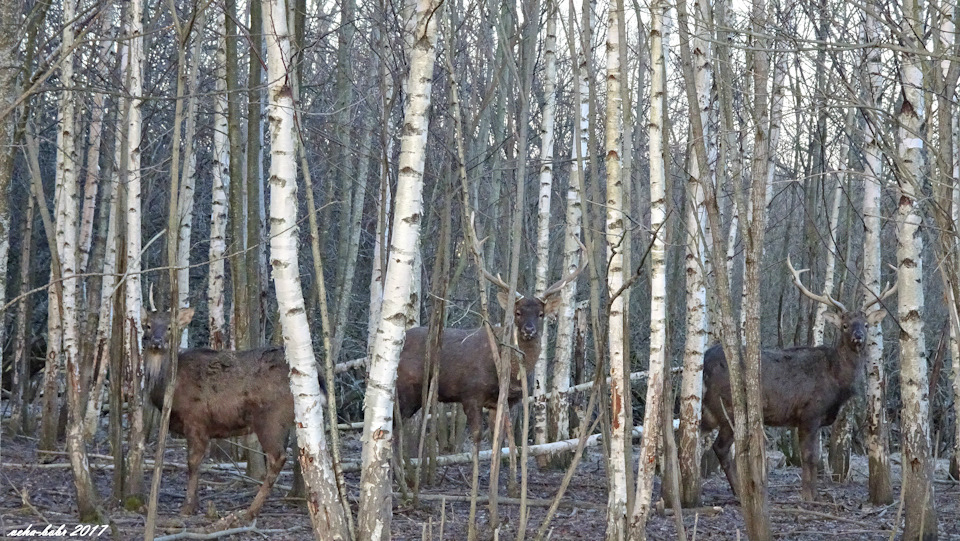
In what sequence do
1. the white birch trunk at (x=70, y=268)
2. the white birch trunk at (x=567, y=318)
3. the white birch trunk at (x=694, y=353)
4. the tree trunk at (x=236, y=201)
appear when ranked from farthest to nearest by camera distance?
1. the white birch trunk at (x=567, y=318)
2. the tree trunk at (x=236, y=201)
3. the white birch trunk at (x=694, y=353)
4. the white birch trunk at (x=70, y=268)

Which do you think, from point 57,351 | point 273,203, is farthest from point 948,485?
point 57,351

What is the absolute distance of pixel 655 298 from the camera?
A: 618 centimetres

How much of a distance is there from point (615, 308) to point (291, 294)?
2.02 m

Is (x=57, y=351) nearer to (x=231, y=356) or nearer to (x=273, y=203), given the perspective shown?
(x=231, y=356)

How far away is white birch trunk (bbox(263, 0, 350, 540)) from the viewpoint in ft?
17.9

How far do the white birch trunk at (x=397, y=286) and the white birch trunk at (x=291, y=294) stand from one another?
23 cm

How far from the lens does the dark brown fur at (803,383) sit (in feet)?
32.3

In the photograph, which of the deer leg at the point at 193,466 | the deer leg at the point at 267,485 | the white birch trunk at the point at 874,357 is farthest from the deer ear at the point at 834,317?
the deer leg at the point at 193,466

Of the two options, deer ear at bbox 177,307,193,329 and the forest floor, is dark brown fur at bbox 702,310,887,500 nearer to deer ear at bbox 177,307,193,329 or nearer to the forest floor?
the forest floor

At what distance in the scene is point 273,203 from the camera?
5.49m

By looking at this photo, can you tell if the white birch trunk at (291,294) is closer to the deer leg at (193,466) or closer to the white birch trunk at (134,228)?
the white birch trunk at (134,228)

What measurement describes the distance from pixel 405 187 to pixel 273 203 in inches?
31.0

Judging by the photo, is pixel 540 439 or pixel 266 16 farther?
pixel 540 439

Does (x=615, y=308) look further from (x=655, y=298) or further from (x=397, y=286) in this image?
(x=397, y=286)
